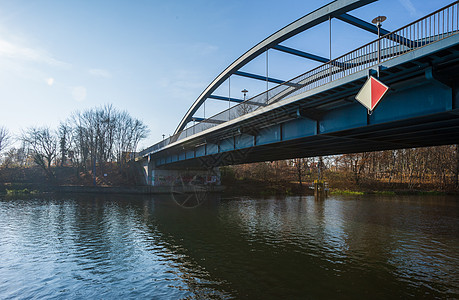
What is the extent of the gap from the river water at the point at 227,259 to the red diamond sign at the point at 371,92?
214 inches

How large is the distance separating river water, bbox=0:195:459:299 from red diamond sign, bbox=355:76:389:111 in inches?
214

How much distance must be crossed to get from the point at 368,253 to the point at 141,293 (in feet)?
30.3

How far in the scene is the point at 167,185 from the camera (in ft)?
146

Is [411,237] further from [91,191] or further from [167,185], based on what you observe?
[91,191]

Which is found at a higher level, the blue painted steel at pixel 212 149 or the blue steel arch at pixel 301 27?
the blue steel arch at pixel 301 27

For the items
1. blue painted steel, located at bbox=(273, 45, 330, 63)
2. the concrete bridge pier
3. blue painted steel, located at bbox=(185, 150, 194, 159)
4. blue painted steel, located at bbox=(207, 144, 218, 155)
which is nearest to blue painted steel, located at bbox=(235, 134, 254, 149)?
blue painted steel, located at bbox=(207, 144, 218, 155)

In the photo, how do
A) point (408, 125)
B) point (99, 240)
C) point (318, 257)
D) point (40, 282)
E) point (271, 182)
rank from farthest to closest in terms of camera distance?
point (271, 182)
point (99, 240)
point (408, 125)
point (318, 257)
point (40, 282)

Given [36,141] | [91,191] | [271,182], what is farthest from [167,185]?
[36,141]

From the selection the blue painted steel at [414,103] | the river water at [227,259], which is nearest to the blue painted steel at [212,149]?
the river water at [227,259]

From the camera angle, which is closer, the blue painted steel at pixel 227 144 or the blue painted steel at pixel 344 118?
the blue painted steel at pixel 344 118

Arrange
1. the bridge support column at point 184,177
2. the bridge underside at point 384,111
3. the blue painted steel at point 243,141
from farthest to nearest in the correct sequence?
the bridge support column at point 184,177 → the blue painted steel at point 243,141 → the bridge underside at point 384,111

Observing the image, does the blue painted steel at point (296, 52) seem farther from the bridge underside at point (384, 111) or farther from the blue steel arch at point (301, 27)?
the bridge underside at point (384, 111)

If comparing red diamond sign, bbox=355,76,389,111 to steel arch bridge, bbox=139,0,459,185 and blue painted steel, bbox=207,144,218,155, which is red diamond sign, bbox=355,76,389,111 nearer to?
steel arch bridge, bbox=139,0,459,185

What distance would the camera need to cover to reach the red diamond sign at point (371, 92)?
7702 millimetres
